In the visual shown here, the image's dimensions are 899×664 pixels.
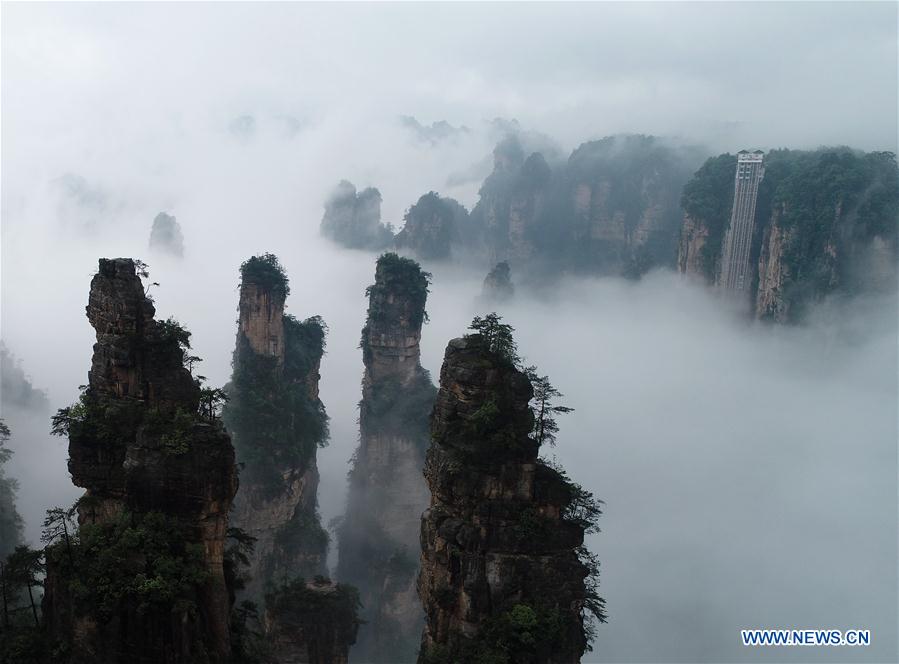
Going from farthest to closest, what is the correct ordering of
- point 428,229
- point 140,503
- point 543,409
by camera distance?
point 428,229 → point 543,409 → point 140,503

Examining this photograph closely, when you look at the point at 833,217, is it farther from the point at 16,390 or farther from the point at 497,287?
the point at 16,390

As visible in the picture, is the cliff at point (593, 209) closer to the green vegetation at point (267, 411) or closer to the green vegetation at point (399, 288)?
the green vegetation at point (399, 288)

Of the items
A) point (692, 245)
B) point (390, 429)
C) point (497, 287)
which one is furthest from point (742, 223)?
point (390, 429)

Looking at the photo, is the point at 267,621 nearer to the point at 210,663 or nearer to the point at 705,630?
the point at 210,663

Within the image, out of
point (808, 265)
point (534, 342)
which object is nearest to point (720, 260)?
point (808, 265)

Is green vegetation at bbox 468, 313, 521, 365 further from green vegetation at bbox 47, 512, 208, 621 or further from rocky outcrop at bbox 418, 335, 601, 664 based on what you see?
green vegetation at bbox 47, 512, 208, 621
